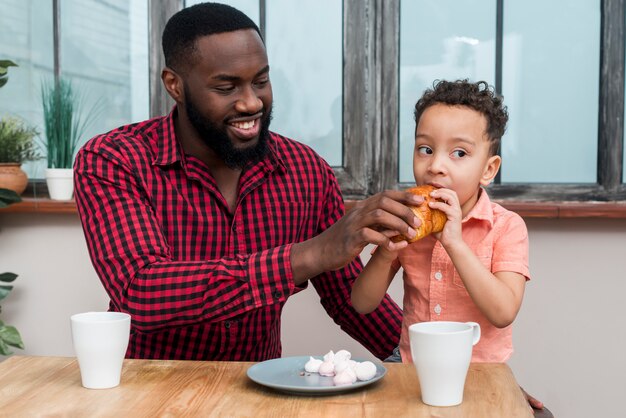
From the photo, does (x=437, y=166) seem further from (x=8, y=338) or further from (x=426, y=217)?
(x=8, y=338)

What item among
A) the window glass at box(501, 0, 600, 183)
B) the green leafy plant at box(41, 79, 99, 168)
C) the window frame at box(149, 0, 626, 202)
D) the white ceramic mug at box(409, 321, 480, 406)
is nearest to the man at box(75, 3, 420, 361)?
the white ceramic mug at box(409, 321, 480, 406)

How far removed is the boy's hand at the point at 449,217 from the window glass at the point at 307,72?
1.40 m

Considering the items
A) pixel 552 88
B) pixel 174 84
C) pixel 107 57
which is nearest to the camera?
pixel 174 84

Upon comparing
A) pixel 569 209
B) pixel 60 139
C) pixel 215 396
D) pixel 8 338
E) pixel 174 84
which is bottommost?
pixel 8 338

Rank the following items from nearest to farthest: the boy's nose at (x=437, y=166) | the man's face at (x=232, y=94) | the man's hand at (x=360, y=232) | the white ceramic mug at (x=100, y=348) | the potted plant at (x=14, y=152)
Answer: the white ceramic mug at (x=100, y=348) < the man's hand at (x=360, y=232) < the boy's nose at (x=437, y=166) < the man's face at (x=232, y=94) < the potted plant at (x=14, y=152)

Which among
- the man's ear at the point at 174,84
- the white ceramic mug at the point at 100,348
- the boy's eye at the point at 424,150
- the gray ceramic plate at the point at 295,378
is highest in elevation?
A: the man's ear at the point at 174,84

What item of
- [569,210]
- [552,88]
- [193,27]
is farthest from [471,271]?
[552,88]

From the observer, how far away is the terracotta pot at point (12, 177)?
2.83 metres

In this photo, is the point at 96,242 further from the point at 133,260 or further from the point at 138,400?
the point at 138,400

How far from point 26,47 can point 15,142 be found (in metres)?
0.39

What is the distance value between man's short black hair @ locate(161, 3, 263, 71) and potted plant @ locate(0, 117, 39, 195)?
1.15 meters

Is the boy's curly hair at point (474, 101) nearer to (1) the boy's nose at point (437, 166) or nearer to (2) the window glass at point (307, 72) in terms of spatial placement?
(1) the boy's nose at point (437, 166)

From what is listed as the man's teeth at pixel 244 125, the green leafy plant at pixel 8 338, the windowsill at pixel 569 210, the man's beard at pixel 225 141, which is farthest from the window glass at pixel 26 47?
the windowsill at pixel 569 210

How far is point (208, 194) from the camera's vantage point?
74.0 inches
